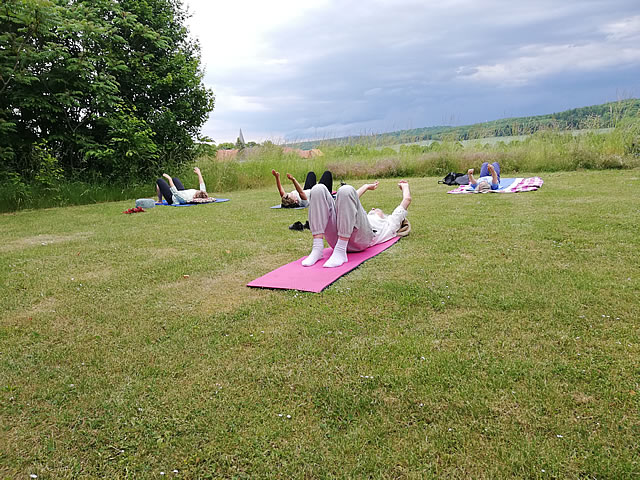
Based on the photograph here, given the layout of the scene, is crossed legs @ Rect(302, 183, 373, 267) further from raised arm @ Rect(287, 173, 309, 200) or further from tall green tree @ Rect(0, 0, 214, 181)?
tall green tree @ Rect(0, 0, 214, 181)

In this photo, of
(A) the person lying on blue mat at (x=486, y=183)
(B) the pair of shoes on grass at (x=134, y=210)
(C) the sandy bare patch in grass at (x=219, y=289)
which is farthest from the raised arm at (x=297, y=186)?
(A) the person lying on blue mat at (x=486, y=183)

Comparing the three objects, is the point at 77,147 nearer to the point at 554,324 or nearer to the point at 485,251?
the point at 485,251

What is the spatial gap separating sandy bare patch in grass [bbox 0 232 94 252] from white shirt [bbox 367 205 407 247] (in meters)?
3.96

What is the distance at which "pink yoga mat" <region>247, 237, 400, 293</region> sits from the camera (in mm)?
3320

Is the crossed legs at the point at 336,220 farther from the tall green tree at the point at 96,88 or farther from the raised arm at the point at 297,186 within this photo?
the tall green tree at the point at 96,88

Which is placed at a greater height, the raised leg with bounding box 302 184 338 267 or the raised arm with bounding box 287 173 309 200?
the raised arm with bounding box 287 173 309 200

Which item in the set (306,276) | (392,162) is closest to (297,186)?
(306,276)

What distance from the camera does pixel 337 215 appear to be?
12.8ft

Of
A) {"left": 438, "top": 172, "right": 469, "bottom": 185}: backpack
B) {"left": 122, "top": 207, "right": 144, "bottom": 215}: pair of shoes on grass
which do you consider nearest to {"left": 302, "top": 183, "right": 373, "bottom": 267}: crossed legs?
{"left": 122, "top": 207, "right": 144, "bottom": 215}: pair of shoes on grass

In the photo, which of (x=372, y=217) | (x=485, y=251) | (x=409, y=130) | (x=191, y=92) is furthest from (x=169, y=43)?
(x=485, y=251)

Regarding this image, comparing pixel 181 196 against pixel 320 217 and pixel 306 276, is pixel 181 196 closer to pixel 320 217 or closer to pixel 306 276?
pixel 320 217

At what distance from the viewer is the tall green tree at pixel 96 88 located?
28.5ft

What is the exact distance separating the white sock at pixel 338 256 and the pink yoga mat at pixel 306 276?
0.14ft

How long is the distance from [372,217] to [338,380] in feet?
9.66
